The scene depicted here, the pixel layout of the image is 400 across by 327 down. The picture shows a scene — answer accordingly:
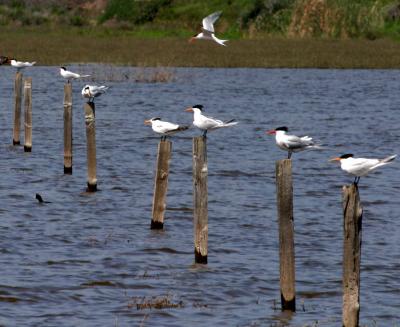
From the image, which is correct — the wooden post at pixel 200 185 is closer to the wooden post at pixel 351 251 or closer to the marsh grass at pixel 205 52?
the wooden post at pixel 351 251

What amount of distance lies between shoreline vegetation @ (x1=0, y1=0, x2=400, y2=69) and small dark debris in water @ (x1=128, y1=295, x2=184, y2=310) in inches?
1748

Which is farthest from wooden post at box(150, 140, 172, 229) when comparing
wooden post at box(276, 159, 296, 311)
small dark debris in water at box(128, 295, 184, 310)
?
wooden post at box(276, 159, 296, 311)

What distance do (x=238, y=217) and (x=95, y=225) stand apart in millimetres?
2771

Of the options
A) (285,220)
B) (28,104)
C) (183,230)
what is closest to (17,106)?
(28,104)

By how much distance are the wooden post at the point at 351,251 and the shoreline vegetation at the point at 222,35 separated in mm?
46474

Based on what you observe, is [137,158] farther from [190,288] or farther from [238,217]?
[190,288]

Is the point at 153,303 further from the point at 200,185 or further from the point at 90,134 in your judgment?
the point at 90,134

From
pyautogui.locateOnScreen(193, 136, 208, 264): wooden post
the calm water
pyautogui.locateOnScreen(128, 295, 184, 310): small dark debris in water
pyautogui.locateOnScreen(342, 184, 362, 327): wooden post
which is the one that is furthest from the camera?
pyautogui.locateOnScreen(193, 136, 208, 264): wooden post

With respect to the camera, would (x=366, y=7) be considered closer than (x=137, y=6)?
Yes

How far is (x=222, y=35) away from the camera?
7981 centimetres

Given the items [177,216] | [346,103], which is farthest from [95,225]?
[346,103]

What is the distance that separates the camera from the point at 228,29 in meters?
86.2

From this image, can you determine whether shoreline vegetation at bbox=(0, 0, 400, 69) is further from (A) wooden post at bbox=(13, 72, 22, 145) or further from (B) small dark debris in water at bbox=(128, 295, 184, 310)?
(B) small dark debris in water at bbox=(128, 295, 184, 310)

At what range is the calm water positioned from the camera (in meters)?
14.8
